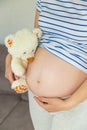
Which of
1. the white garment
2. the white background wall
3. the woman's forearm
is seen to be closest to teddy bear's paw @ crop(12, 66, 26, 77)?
the white garment

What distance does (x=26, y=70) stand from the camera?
1.06 metres

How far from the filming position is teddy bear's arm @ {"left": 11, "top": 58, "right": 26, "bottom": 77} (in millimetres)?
1031

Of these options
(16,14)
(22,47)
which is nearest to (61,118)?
(22,47)

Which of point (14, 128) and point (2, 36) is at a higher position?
point (2, 36)

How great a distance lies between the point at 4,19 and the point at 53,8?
2.99 ft

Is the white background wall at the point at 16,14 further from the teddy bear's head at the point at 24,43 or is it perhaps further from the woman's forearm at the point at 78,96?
the woman's forearm at the point at 78,96

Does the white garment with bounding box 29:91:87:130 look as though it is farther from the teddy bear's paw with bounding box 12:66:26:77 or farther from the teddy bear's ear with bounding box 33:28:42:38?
the teddy bear's ear with bounding box 33:28:42:38

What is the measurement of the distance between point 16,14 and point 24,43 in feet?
2.70

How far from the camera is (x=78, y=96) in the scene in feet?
2.94

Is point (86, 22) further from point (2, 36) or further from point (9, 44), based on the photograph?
point (2, 36)

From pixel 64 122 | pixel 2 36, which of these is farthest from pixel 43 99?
pixel 2 36

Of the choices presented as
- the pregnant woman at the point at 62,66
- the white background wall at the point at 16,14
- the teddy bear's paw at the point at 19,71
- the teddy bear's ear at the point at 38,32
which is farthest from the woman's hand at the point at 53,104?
the white background wall at the point at 16,14

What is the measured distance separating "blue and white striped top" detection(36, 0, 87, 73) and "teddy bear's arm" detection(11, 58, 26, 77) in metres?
0.11

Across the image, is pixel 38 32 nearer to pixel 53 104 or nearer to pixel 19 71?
pixel 19 71
